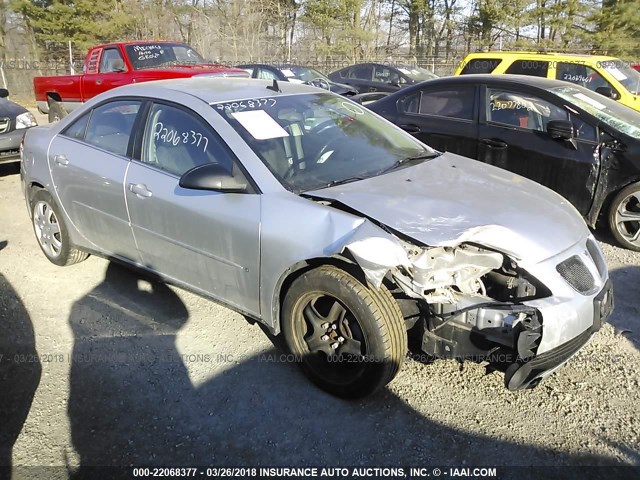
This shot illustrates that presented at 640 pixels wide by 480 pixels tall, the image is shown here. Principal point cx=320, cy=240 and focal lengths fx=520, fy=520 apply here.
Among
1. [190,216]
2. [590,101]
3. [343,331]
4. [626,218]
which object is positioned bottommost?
[343,331]

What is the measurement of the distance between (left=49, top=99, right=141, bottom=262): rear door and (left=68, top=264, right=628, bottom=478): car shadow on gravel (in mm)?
831

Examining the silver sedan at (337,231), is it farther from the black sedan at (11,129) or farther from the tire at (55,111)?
the tire at (55,111)

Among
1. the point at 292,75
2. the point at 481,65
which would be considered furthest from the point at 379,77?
the point at 481,65

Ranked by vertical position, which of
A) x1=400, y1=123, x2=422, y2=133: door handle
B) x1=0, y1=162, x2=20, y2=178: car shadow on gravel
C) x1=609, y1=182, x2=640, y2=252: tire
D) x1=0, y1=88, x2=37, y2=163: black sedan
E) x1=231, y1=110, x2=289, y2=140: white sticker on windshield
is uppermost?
x1=231, y1=110, x2=289, y2=140: white sticker on windshield

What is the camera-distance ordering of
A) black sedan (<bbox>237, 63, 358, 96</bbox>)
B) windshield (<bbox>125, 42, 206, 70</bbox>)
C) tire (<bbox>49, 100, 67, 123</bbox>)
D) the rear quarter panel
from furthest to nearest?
black sedan (<bbox>237, 63, 358, 96</bbox>)
tire (<bbox>49, 100, 67, 123</bbox>)
the rear quarter panel
windshield (<bbox>125, 42, 206, 70</bbox>)

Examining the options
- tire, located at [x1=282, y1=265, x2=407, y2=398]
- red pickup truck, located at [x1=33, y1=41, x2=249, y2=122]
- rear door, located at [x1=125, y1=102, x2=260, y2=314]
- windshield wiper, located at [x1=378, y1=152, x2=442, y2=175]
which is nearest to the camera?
tire, located at [x1=282, y1=265, x2=407, y2=398]

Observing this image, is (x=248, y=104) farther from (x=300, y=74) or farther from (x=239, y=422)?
(x=300, y=74)

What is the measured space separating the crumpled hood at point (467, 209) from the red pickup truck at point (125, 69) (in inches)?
251

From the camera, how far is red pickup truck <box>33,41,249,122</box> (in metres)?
9.05

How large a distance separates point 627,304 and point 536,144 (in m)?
1.98

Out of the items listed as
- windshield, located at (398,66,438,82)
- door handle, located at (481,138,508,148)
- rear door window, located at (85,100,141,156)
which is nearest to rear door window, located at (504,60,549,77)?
door handle, located at (481,138,508,148)

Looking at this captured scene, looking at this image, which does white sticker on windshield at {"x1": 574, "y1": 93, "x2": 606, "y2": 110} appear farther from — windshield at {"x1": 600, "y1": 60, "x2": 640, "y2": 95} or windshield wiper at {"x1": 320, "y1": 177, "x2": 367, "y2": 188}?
windshield at {"x1": 600, "y1": 60, "x2": 640, "y2": 95}

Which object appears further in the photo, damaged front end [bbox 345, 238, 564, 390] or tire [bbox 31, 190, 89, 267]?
tire [bbox 31, 190, 89, 267]

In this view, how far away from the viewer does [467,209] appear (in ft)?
9.20
